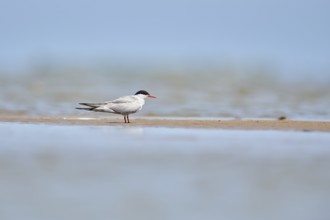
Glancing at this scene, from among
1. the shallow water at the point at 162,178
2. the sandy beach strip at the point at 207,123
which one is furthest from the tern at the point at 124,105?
the shallow water at the point at 162,178

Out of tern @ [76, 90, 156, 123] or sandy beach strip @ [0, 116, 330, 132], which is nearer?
sandy beach strip @ [0, 116, 330, 132]

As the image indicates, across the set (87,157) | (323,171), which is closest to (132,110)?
(87,157)

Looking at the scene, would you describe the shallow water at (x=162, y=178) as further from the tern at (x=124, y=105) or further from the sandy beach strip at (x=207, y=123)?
the tern at (x=124, y=105)

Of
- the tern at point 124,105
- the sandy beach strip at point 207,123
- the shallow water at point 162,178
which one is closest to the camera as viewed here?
the shallow water at point 162,178

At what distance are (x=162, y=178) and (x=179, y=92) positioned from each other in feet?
57.1

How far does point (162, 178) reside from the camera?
289 inches

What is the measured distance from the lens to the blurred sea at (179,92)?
1853cm

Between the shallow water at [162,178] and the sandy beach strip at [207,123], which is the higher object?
the sandy beach strip at [207,123]

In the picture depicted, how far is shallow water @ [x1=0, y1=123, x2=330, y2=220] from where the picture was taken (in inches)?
241

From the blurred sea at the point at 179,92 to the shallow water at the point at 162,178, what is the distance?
274 inches

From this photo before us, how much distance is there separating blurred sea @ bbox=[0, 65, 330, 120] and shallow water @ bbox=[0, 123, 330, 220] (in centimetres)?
697

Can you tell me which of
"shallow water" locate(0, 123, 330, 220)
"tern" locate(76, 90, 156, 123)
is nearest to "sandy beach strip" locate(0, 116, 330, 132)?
"tern" locate(76, 90, 156, 123)

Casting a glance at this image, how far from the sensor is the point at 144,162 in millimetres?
8375

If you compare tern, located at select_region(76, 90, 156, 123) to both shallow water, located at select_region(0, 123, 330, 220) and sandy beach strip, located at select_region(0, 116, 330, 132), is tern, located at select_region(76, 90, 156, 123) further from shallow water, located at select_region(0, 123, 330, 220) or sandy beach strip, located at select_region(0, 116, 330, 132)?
shallow water, located at select_region(0, 123, 330, 220)
